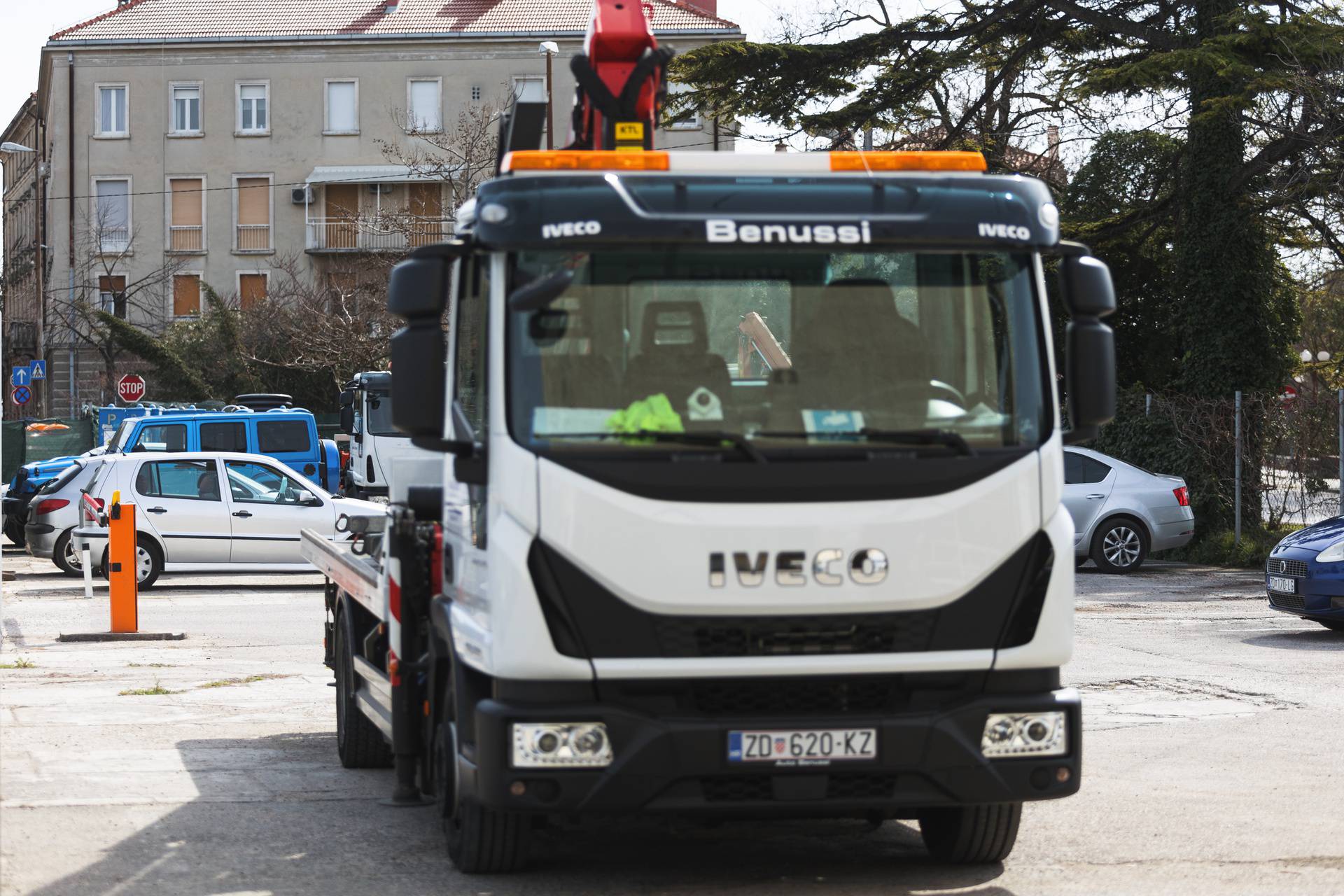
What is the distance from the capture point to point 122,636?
1530 centimetres

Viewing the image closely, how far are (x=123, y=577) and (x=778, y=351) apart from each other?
1065 centimetres

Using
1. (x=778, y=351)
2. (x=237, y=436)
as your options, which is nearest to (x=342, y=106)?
(x=237, y=436)

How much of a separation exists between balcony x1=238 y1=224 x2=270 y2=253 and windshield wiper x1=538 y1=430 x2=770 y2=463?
5814 cm

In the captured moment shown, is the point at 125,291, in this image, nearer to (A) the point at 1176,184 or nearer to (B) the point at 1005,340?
(A) the point at 1176,184

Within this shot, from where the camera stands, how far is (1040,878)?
22.1ft

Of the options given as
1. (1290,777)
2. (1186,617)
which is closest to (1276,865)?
(1290,777)

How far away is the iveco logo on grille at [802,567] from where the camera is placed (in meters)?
5.84

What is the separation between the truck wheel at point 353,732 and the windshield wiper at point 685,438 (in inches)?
134

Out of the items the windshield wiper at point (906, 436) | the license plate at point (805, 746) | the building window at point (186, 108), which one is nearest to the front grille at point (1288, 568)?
the windshield wiper at point (906, 436)

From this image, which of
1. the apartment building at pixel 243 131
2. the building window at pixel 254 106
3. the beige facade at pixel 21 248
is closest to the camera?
the apartment building at pixel 243 131

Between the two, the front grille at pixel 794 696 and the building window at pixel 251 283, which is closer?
the front grille at pixel 794 696

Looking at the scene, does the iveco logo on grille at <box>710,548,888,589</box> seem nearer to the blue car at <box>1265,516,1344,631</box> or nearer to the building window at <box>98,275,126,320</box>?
the blue car at <box>1265,516,1344,631</box>

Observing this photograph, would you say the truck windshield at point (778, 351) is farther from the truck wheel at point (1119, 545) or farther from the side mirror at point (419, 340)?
the truck wheel at point (1119, 545)

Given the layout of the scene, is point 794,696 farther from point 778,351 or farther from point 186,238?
point 186,238
